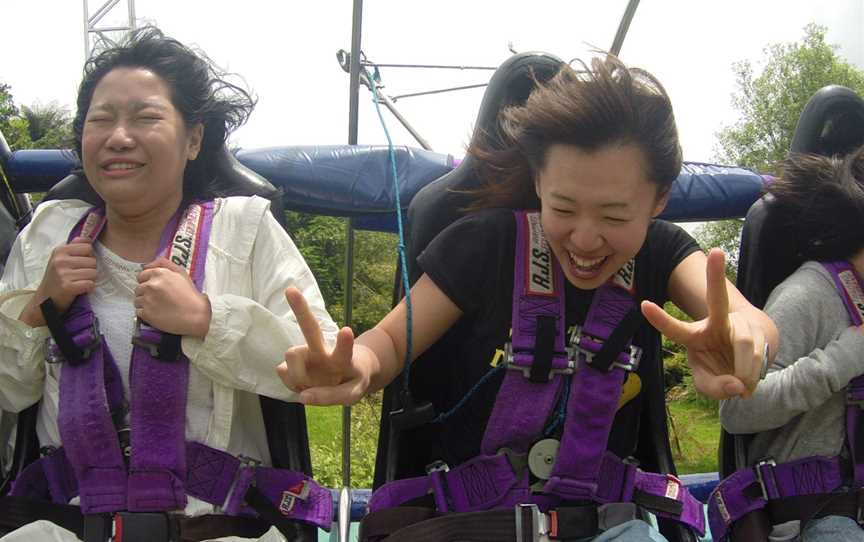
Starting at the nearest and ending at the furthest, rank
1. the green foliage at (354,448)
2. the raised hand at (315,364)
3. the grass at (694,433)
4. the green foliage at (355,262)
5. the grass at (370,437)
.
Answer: the raised hand at (315,364) → the green foliage at (354,448) → the grass at (370,437) → the green foliage at (355,262) → the grass at (694,433)

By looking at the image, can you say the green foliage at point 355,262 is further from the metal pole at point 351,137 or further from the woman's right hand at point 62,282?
the woman's right hand at point 62,282

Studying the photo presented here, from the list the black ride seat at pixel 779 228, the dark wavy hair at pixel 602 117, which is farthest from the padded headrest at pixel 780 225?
the dark wavy hair at pixel 602 117

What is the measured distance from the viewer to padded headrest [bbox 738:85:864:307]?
5.43ft

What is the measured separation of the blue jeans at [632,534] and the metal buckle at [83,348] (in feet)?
3.11

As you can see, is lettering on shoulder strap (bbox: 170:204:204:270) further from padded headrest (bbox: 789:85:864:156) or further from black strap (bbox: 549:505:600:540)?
padded headrest (bbox: 789:85:864:156)

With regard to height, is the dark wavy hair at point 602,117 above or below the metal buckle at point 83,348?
above

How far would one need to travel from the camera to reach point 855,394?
149 cm

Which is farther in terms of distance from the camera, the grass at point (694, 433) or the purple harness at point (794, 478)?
the grass at point (694, 433)

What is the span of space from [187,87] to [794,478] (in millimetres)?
1417

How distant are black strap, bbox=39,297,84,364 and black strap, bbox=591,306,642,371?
3.01 feet

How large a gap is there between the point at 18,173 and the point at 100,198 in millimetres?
448

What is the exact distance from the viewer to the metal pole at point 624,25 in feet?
8.30

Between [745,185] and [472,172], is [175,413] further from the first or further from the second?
[745,185]

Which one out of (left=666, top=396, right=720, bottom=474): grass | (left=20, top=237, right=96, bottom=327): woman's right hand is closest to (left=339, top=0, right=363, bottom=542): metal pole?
(left=20, top=237, right=96, bottom=327): woman's right hand
